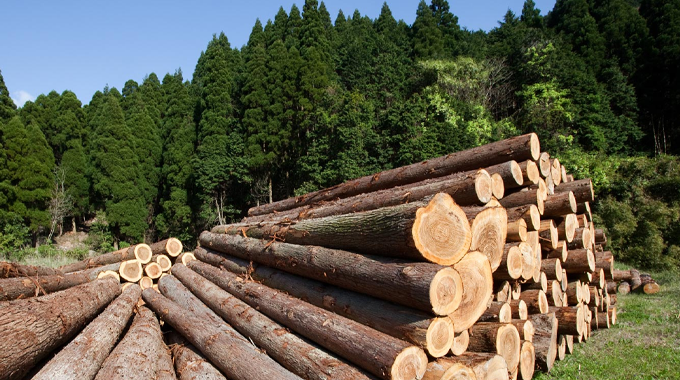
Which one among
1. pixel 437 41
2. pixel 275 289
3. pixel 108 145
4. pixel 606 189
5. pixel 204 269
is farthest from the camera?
pixel 437 41

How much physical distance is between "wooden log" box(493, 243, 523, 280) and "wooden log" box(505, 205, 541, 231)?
46 centimetres

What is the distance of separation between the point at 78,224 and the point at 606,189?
3399 cm

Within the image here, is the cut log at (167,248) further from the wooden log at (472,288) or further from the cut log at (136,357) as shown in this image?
the wooden log at (472,288)

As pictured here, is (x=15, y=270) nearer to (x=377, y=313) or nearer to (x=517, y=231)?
(x=377, y=313)

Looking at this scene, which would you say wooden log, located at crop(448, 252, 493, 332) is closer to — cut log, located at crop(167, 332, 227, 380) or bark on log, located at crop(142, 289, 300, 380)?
bark on log, located at crop(142, 289, 300, 380)

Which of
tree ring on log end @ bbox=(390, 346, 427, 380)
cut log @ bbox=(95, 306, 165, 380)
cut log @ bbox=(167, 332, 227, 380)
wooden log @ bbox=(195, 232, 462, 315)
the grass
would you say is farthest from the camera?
the grass

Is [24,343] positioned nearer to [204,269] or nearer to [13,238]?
[204,269]

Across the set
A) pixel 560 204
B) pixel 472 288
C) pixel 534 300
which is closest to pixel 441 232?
pixel 472 288

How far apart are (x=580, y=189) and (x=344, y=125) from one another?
17901 mm

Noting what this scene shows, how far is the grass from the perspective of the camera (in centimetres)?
529

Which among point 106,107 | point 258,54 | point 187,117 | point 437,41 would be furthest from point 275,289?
point 437,41

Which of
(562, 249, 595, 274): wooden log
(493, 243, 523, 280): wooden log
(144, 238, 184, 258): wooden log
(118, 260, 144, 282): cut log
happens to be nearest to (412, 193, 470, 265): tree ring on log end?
(493, 243, 523, 280): wooden log

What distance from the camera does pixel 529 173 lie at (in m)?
5.33

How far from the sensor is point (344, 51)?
1379 inches
